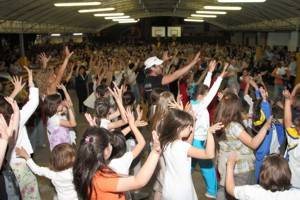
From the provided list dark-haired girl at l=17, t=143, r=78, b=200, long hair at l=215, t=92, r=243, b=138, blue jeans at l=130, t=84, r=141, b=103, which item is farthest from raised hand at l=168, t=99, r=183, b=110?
blue jeans at l=130, t=84, r=141, b=103

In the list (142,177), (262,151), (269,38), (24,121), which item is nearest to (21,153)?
(24,121)

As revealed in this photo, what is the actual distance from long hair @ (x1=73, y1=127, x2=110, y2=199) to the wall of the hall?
66.6 ft

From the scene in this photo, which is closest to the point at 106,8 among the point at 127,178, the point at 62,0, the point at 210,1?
the point at 62,0

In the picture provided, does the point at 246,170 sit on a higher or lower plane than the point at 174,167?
lower

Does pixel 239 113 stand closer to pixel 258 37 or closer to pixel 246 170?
pixel 246 170

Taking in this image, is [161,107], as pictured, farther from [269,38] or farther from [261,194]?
[269,38]

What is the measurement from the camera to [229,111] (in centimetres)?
445

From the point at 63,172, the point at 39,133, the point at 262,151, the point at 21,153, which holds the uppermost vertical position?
the point at 21,153

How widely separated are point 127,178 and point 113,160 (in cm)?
89

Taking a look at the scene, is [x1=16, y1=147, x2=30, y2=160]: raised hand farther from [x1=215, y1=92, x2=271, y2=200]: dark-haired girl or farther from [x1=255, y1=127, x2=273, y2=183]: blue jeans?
[x1=255, y1=127, x2=273, y2=183]: blue jeans

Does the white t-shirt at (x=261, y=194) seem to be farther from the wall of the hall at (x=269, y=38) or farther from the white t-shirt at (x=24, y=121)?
the wall of the hall at (x=269, y=38)

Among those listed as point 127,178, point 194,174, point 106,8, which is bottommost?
point 194,174

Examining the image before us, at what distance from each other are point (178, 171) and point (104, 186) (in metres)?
1.02

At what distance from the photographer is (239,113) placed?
4500mm
